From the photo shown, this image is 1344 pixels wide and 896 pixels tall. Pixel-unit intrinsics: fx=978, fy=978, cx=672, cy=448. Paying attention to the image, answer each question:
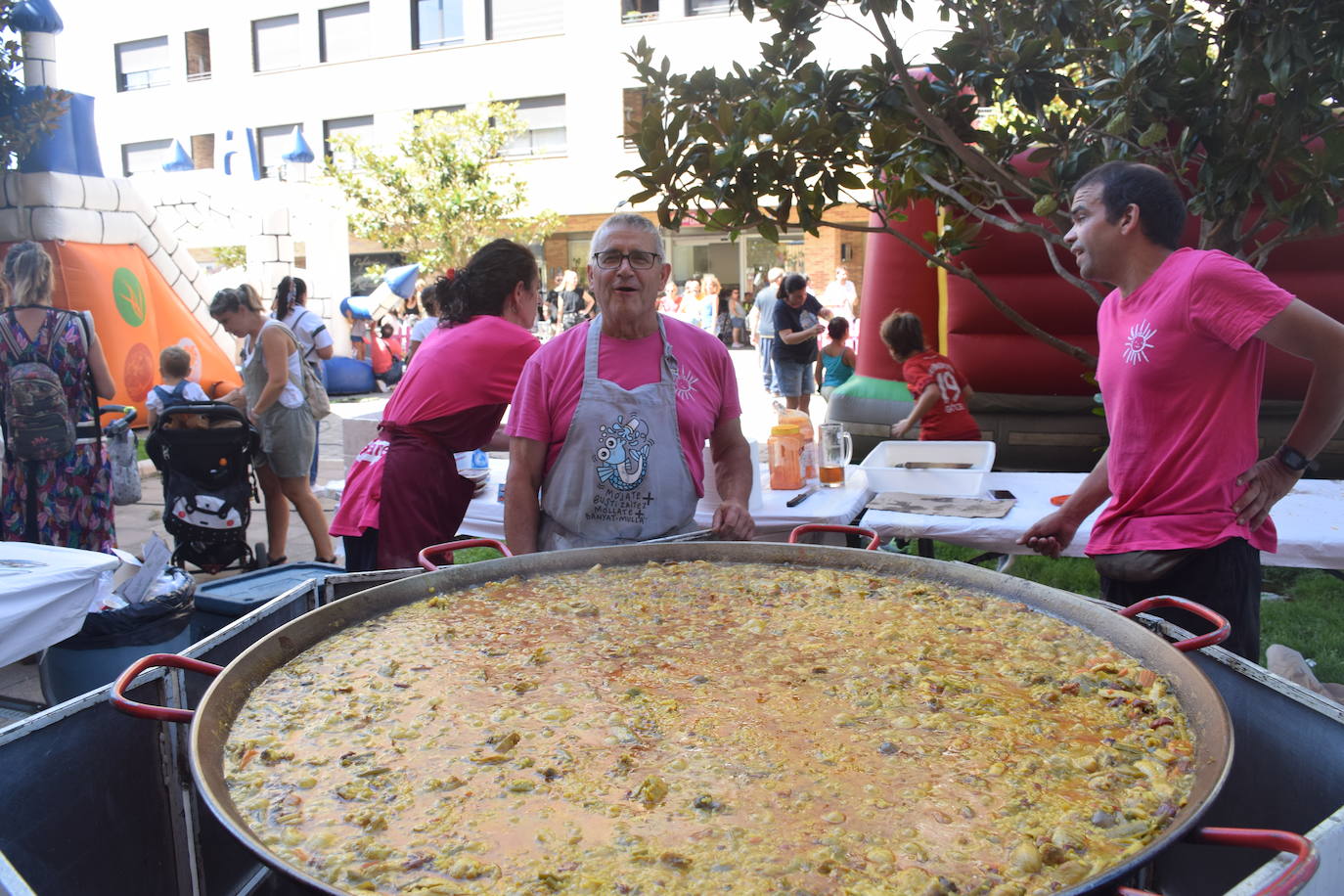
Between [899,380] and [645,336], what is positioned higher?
[645,336]

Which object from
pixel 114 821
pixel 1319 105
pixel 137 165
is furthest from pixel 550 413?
pixel 137 165

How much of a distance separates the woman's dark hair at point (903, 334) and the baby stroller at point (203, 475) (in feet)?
12.8

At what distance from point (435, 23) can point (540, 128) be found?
4679mm

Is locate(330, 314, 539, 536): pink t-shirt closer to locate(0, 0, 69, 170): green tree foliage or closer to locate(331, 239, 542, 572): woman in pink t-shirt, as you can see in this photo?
locate(331, 239, 542, 572): woman in pink t-shirt

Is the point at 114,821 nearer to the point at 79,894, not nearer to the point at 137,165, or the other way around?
the point at 79,894

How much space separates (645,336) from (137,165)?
3596 centimetres

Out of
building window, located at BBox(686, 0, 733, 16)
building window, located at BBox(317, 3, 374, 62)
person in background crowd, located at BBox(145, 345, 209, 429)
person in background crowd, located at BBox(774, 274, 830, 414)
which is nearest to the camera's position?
person in background crowd, located at BBox(145, 345, 209, 429)

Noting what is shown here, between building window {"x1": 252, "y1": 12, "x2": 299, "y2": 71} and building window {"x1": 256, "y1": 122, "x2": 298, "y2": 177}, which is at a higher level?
building window {"x1": 252, "y1": 12, "x2": 299, "y2": 71}

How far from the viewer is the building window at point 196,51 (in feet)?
102

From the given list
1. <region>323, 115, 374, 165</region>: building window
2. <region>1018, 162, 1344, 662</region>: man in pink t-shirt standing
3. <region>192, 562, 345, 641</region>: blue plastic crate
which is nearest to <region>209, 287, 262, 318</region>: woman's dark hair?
<region>192, 562, 345, 641</region>: blue plastic crate

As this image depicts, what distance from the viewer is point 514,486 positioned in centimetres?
277

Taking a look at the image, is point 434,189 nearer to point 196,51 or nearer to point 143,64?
point 196,51

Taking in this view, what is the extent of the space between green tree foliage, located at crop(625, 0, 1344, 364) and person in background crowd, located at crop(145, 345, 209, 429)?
4.27 m

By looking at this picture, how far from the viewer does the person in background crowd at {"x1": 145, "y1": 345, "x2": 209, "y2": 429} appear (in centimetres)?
668
